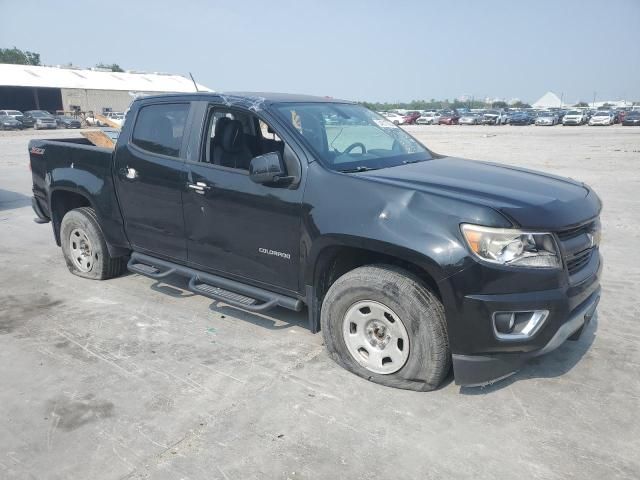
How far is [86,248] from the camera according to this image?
549 centimetres

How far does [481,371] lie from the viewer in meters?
3.01

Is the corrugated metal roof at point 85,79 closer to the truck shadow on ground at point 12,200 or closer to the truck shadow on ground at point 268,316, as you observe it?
the truck shadow on ground at point 12,200

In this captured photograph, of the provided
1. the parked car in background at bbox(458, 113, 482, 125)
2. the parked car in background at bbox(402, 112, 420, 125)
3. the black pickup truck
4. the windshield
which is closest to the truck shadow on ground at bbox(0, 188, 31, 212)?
the black pickup truck

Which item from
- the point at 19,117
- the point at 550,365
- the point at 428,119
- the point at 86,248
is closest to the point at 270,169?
the point at 550,365

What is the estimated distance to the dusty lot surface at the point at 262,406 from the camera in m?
2.65

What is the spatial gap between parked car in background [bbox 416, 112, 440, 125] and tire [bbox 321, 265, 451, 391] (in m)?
53.7

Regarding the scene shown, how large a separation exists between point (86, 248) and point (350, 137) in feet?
10.7

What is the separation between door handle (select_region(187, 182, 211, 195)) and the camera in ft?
13.0

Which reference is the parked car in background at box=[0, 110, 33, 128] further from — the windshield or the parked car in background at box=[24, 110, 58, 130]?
the windshield

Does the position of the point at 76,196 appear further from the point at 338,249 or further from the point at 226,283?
the point at 338,249

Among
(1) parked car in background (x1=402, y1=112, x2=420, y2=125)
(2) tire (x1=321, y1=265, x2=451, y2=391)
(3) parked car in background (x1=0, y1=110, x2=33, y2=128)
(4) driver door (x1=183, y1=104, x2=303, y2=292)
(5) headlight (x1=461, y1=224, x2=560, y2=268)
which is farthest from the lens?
(1) parked car in background (x1=402, y1=112, x2=420, y2=125)

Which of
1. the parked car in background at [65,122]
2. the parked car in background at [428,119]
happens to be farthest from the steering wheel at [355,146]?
the parked car in background at [428,119]

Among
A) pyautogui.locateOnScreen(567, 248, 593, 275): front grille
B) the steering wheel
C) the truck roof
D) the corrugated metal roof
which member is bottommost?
pyautogui.locateOnScreen(567, 248, 593, 275): front grille

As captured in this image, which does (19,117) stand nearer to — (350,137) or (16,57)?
(350,137)
